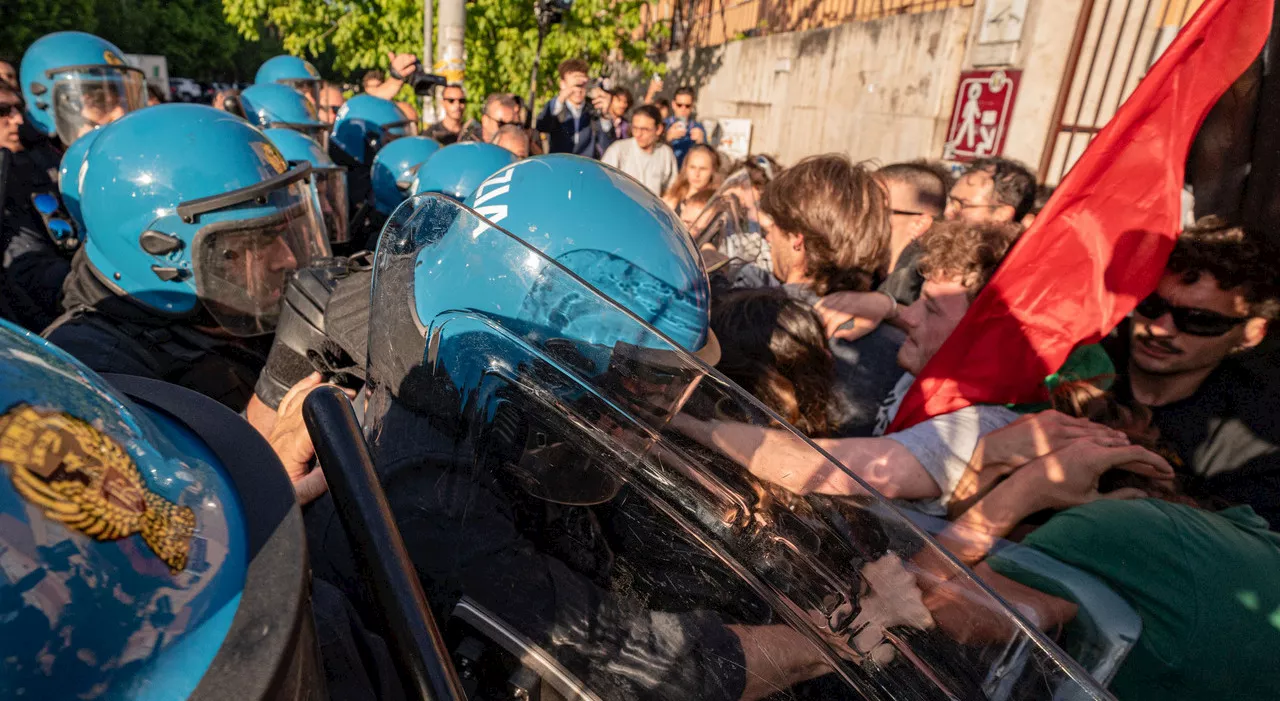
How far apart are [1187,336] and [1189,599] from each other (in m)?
1.28

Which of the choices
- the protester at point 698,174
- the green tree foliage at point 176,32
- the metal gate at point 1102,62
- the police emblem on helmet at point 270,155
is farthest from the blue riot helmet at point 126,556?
the green tree foliage at point 176,32

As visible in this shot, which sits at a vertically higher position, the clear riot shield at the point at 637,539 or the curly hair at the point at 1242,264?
the curly hair at the point at 1242,264

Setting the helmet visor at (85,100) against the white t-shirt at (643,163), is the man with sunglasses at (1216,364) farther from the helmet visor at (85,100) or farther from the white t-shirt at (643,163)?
the helmet visor at (85,100)

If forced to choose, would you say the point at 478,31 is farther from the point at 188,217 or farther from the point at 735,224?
the point at 188,217

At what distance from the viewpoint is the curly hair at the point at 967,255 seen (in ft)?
8.61

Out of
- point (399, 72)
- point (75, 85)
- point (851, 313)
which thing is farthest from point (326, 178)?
point (399, 72)

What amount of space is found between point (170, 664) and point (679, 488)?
21.1 inches

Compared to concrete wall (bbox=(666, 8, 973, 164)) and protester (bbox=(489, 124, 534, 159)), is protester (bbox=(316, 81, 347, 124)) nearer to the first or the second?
protester (bbox=(489, 124, 534, 159))

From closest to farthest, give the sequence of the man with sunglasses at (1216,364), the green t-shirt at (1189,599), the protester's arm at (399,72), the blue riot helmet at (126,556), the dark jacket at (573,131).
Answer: the blue riot helmet at (126,556), the green t-shirt at (1189,599), the man with sunglasses at (1216,364), the dark jacket at (573,131), the protester's arm at (399,72)

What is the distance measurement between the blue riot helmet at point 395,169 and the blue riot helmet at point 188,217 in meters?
2.83

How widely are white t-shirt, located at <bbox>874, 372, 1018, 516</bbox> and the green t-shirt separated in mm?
502

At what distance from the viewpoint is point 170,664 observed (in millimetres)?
503

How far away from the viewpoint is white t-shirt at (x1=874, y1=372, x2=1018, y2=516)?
1.90 m

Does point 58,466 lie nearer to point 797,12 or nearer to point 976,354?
point 976,354
